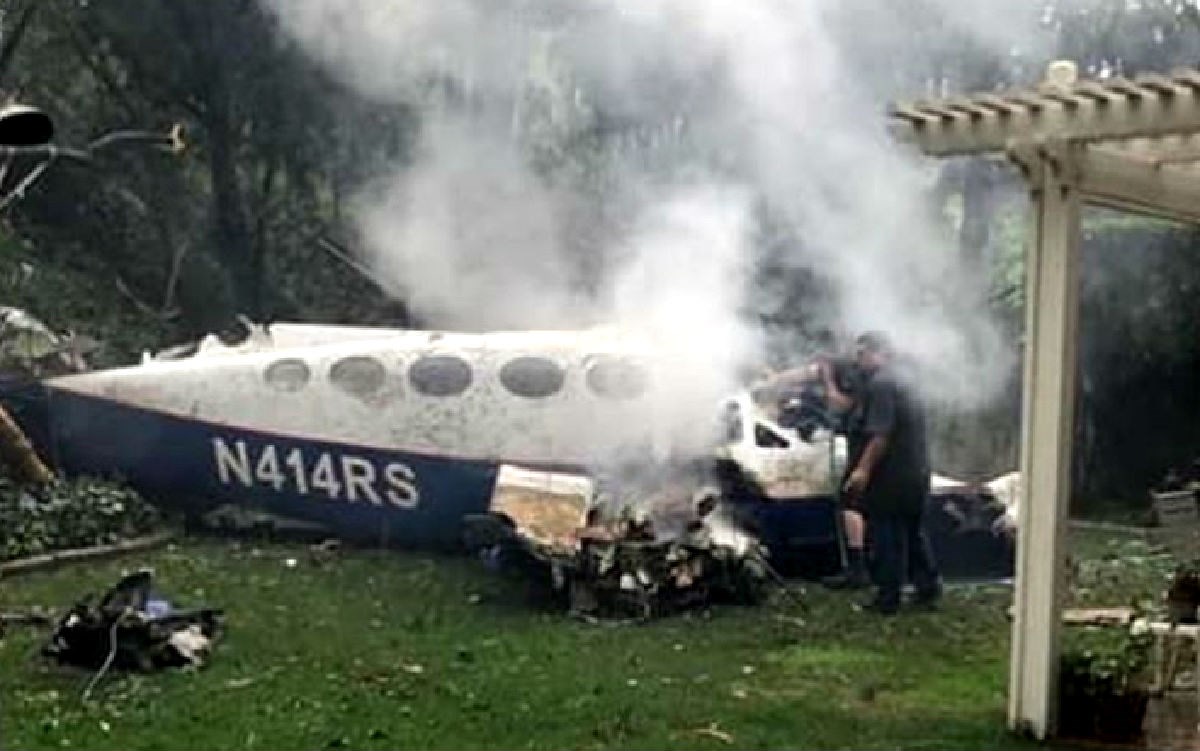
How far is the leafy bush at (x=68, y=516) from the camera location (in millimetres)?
13477

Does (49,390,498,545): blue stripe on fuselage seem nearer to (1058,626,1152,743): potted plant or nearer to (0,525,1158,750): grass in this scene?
(0,525,1158,750): grass

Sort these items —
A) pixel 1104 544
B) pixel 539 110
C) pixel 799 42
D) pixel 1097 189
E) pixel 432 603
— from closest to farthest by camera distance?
pixel 1097 189 → pixel 432 603 → pixel 1104 544 → pixel 799 42 → pixel 539 110

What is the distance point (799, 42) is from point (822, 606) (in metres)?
8.34

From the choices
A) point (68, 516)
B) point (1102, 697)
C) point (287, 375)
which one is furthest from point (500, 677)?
point (287, 375)

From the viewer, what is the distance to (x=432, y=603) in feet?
39.4

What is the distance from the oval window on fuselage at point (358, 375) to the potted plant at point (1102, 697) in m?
7.31

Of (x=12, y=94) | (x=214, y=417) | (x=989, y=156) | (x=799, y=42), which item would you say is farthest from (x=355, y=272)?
(x=989, y=156)

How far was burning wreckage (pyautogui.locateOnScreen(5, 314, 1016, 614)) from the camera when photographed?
13492 mm

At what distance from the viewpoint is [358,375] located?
1493 cm

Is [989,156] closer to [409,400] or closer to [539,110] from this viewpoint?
[409,400]

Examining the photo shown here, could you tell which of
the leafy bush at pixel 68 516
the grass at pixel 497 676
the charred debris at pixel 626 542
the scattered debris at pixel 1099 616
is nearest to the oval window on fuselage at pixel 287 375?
the leafy bush at pixel 68 516

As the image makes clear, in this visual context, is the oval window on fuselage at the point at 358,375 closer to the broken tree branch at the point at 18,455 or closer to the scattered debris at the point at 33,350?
the broken tree branch at the point at 18,455

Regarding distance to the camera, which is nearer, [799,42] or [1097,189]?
[1097,189]

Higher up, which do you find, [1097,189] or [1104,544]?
[1097,189]
